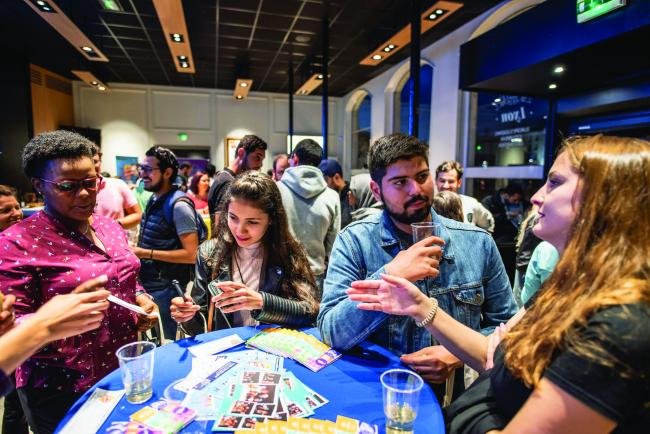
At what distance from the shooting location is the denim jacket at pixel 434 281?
152 cm

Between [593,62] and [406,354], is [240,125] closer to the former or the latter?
[593,62]

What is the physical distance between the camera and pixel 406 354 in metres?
1.48

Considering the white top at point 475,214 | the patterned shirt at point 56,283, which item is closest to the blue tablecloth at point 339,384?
the patterned shirt at point 56,283

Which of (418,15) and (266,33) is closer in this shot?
(418,15)

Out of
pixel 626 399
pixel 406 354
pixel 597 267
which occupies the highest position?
pixel 597 267

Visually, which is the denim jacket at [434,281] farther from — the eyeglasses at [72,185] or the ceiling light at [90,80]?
the ceiling light at [90,80]

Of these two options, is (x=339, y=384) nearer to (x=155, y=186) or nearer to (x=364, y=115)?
(x=155, y=186)

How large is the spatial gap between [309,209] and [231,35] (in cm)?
459

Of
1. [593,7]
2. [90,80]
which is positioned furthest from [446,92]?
[90,80]

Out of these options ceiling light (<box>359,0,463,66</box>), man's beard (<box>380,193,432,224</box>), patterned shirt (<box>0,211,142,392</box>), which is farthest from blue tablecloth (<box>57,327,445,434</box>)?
ceiling light (<box>359,0,463,66</box>)

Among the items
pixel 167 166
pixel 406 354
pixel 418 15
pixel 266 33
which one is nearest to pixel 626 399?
pixel 406 354

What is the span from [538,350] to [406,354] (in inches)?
28.0

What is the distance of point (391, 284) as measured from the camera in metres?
1.21

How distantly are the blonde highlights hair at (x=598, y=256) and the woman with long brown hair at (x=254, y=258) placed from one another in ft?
3.81
